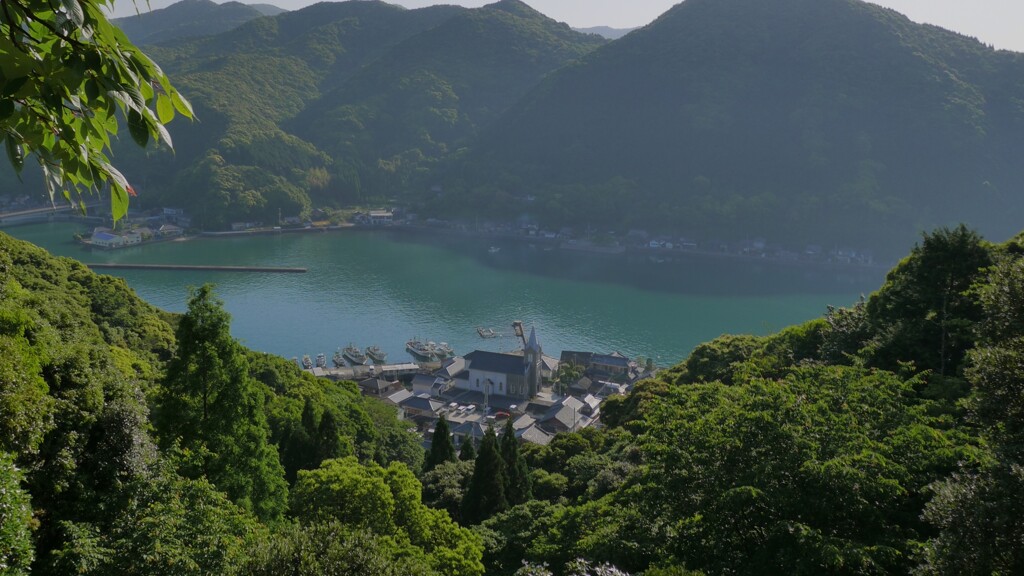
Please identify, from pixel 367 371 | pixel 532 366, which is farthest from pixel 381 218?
pixel 532 366

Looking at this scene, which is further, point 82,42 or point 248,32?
point 248,32

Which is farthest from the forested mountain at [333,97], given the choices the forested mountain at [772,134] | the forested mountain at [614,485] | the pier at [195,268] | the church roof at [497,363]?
the forested mountain at [614,485]

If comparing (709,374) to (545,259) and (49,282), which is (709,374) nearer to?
(49,282)

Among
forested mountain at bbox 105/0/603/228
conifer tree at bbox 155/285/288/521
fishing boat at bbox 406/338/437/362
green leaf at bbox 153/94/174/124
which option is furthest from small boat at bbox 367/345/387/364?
forested mountain at bbox 105/0/603/228

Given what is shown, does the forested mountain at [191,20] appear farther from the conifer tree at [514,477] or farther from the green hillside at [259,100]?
the conifer tree at [514,477]

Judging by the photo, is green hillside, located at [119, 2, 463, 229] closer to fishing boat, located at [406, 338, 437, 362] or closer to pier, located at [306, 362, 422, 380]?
fishing boat, located at [406, 338, 437, 362]

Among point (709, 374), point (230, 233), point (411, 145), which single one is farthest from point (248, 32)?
point (709, 374)
